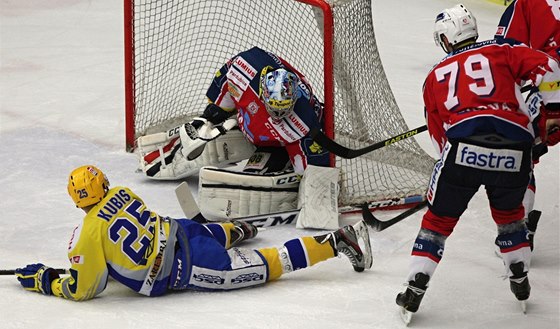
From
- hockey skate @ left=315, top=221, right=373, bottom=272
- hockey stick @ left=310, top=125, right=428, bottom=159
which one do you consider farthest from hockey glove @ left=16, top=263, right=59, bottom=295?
hockey stick @ left=310, top=125, right=428, bottom=159

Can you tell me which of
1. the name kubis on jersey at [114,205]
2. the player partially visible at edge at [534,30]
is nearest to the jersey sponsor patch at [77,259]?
the name kubis on jersey at [114,205]

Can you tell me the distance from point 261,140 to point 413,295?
1.35 m

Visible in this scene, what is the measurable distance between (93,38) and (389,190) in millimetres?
3185

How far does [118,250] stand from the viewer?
12.6 ft

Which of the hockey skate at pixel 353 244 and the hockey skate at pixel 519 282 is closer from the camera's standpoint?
the hockey skate at pixel 519 282

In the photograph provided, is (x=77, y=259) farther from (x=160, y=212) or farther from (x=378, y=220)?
(x=378, y=220)

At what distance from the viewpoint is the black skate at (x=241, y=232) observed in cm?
442

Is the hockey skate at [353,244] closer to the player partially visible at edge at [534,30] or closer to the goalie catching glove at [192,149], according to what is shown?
the player partially visible at edge at [534,30]

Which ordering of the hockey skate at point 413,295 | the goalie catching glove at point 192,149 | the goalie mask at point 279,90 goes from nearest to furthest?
the hockey skate at point 413,295
the goalie mask at point 279,90
the goalie catching glove at point 192,149

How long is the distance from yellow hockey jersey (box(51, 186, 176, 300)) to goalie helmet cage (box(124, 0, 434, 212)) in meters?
1.16

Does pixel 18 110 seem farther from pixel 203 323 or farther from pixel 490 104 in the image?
pixel 490 104

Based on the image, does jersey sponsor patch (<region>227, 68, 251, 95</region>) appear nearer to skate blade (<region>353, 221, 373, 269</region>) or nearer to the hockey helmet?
skate blade (<region>353, 221, 373, 269</region>)

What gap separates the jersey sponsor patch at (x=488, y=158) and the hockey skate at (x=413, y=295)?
0.41 meters

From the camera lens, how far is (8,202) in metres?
4.95
